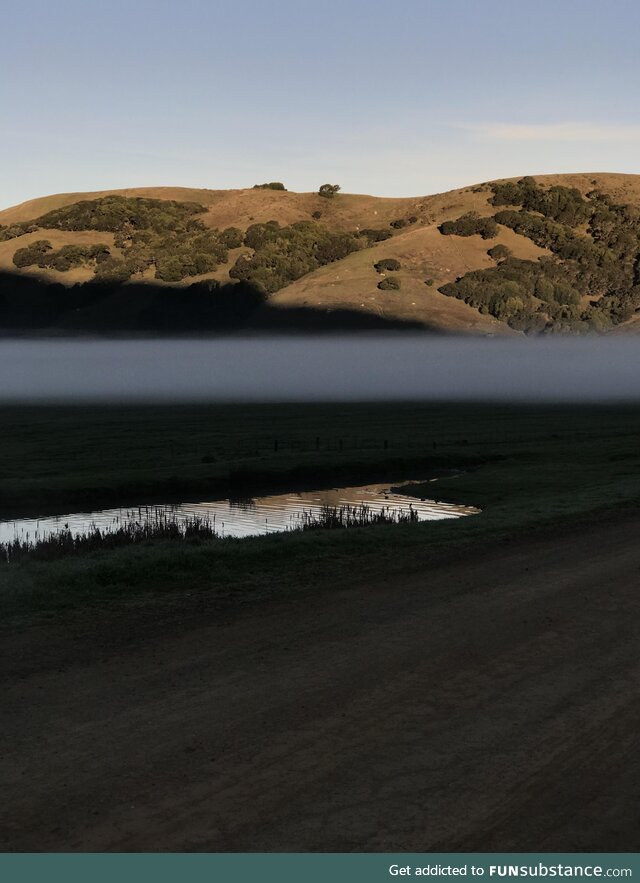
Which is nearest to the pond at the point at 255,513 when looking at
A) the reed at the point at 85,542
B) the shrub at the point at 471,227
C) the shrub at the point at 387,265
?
the reed at the point at 85,542

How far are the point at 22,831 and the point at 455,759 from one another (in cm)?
351

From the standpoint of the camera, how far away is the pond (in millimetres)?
32938

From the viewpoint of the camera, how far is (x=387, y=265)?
6969 inches

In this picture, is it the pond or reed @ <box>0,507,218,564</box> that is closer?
reed @ <box>0,507,218,564</box>

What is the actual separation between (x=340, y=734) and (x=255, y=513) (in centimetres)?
2813

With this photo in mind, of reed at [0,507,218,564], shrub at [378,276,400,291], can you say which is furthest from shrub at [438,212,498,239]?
reed at [0,507,218,564]

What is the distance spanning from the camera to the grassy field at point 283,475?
16.3 meters

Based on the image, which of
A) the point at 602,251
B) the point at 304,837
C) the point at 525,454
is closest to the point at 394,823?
the point at 304,837

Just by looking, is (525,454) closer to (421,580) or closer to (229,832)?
(421,580)

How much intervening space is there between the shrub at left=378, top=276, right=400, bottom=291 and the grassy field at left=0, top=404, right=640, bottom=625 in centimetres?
7682

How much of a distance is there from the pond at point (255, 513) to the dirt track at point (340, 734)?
1744 cm

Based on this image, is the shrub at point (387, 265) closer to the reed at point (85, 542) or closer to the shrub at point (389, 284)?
the shrub at point (389, 284)

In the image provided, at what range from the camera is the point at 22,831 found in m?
7.29

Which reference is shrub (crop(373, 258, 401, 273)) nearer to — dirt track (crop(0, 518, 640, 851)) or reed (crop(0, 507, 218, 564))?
reed (crop(0, 507, 218, 564))
